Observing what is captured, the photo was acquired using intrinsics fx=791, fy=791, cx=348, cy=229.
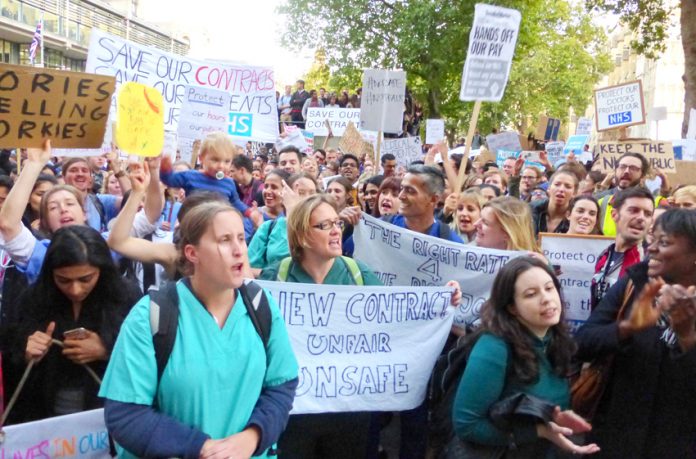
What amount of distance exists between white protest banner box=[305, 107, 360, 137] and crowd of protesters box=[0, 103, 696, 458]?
10792 millimetres

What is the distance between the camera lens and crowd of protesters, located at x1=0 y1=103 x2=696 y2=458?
2.49 metres

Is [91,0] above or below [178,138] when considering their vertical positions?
above

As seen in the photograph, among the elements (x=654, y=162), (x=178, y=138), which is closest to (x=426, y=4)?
(x=654, y=162)

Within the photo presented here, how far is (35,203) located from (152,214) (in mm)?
1143

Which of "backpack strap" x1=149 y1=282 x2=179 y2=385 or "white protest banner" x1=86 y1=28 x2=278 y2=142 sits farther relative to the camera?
"white protest banner" x1=86 y1=28 x2=278 y2=142

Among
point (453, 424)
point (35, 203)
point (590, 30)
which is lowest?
point (453, 424)

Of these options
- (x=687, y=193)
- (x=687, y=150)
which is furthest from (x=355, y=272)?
(x=687, y=150)

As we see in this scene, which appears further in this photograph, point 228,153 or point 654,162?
point 654,162

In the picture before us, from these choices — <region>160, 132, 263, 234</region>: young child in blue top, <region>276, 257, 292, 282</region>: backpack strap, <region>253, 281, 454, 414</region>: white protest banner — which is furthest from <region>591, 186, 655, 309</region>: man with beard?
<region>160, 132, 263, 234</region>: young child in blue top

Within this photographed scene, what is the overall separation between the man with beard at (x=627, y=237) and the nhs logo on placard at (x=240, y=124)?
17.8ft

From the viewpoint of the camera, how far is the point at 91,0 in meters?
38.6

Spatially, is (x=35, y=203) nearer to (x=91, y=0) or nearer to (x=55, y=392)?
(x=55, y=392)

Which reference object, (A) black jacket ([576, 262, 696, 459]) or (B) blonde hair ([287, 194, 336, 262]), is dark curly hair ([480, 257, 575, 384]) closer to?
(A) black jacket ([576, 262, 696, 459])

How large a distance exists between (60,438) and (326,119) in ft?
41.9
